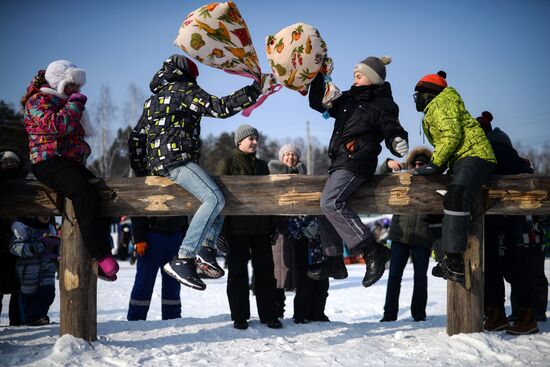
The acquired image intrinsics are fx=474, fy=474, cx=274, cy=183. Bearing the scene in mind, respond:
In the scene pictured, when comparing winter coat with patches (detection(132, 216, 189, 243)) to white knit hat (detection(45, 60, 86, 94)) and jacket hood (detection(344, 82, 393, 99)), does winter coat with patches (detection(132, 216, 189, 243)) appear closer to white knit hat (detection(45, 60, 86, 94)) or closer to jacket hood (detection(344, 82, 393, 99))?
white knit hat (detection(45, 60, 86, 94))

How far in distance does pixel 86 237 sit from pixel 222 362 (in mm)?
1509

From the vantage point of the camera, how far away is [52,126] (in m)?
3.73

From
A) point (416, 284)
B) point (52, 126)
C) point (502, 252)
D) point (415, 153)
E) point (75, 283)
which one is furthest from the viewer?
point (415, 153)

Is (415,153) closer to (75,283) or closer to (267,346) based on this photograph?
(267,346)

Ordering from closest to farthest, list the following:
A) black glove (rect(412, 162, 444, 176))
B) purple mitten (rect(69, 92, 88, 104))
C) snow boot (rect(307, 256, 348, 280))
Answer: purple mitten (rect(69, 92, 88, 104)), black glove (rect(412, 162, 444, 176)), snow boot (rect(307, 256, 348, 280))

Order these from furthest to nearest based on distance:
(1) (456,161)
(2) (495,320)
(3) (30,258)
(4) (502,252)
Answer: (3) (30,258) → (4) (502,252) → (2) (495,320) → (1) (456,161)

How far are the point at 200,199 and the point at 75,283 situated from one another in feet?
4.09

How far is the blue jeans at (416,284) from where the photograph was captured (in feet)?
18.9

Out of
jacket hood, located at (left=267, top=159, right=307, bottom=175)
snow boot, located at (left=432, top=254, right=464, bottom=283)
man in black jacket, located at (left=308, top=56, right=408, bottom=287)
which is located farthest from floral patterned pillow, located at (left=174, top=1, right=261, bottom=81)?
snow boot, located at (left=432, top=254, right=464, bottom=283)

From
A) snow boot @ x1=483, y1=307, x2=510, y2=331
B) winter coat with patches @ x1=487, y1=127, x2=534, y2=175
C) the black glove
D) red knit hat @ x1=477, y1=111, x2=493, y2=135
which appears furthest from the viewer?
red knit hat @ x1=477, y1=111, x2=493, y2=135

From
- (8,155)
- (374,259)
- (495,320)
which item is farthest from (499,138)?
(8,155)

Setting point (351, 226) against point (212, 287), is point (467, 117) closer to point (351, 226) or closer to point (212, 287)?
point (351, 226)

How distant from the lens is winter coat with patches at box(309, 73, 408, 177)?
12.8 feet

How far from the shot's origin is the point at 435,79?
13.8 ft
